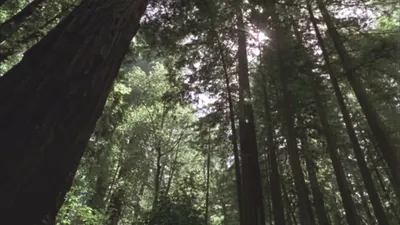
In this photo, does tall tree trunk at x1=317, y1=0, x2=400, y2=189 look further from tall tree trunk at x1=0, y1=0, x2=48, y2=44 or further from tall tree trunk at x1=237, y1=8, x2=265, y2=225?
tall tree trunk at x1=0, y1=0, x2=48, y2=44

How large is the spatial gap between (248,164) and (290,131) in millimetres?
1310

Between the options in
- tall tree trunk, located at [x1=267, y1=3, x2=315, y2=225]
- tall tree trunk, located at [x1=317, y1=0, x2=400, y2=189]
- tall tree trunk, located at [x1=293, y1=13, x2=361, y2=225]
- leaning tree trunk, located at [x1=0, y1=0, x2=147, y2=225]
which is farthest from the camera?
tall tree trunk, located at [x1=293, y1=13, x2=361, y2=225]

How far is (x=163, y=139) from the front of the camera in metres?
17.1

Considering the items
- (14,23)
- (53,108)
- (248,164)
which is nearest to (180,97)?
(248,164)

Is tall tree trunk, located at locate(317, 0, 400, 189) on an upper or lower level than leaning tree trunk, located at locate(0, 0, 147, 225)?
upper

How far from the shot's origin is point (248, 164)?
777 cm

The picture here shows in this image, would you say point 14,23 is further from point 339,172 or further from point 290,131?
point 339,172

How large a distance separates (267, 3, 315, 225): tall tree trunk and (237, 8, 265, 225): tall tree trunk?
2.82ft

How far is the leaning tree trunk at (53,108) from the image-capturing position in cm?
161

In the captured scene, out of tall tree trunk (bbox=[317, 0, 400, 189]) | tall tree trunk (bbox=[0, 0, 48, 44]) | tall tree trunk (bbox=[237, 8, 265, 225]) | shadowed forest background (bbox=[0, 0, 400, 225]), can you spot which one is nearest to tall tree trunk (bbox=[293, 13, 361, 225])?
shadowed forest background (bbox=[0, 0, 400, 225])

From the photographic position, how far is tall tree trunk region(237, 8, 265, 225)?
23.8 ft

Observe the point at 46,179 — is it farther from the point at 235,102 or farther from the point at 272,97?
the point at 272,97

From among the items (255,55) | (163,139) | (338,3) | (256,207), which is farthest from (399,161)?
(163,139)

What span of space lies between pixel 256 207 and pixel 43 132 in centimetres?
629
